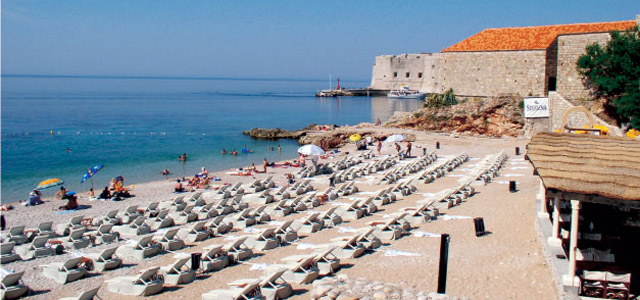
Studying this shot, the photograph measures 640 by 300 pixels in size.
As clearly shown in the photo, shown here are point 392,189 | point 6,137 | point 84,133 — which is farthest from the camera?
point 84,133

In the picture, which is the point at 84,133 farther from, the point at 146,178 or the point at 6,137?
the point at 146,178

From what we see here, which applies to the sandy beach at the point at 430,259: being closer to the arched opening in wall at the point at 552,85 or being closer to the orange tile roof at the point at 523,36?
the arched opening in wall at the point at 552,85

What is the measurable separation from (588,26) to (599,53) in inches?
226

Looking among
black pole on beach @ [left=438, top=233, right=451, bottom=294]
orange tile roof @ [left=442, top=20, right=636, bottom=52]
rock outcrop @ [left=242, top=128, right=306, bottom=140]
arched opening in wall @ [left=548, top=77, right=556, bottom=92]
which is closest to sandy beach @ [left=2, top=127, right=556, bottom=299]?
black pole on beach @ [left=438, top=233, right=451, bottom=294]

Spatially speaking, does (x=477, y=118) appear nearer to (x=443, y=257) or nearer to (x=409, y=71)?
(x=443, y=257)

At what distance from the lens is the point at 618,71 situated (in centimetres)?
2622

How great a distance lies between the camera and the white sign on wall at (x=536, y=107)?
97.6 feet

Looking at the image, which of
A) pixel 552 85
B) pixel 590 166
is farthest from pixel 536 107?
pixel 590 166

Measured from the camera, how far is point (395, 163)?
23.2m

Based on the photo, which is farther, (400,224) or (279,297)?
(400,224)

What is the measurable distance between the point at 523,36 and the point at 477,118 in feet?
19.5

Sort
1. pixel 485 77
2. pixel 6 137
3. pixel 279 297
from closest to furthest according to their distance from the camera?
pixel 279 297 < pixel 485 77 < pixel 6 137

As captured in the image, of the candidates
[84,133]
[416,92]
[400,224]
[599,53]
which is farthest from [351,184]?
[416,92]

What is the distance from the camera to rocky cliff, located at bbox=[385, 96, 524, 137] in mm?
32688
